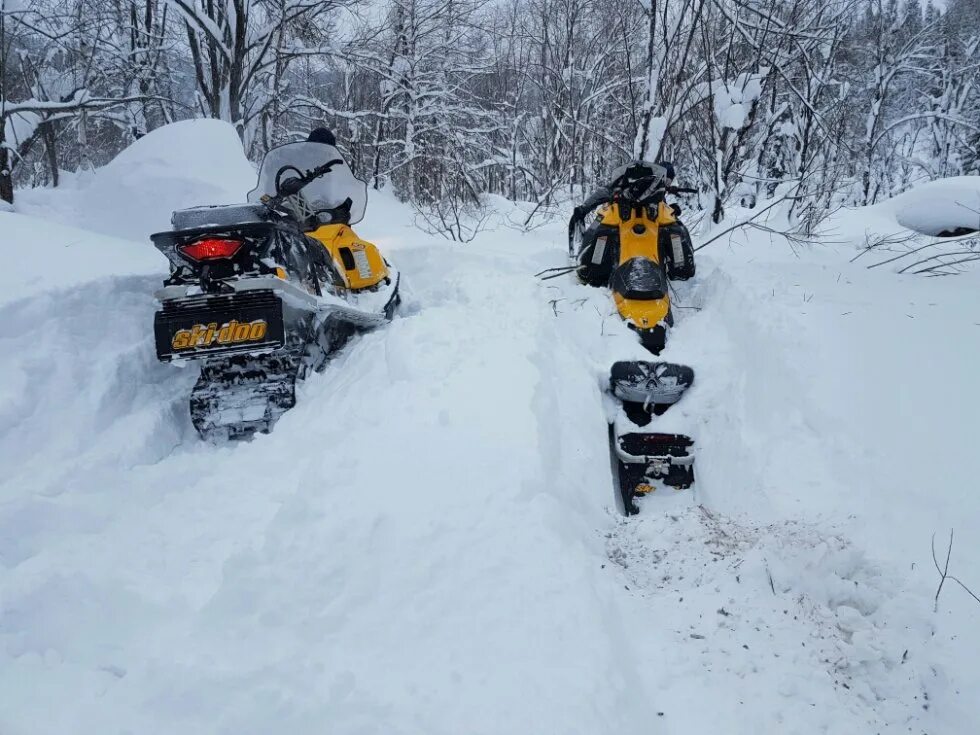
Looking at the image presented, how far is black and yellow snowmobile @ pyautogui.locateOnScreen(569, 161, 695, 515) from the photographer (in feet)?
10.7

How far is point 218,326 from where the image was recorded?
3004 mm

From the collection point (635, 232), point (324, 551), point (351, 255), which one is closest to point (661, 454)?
point (324, 551)

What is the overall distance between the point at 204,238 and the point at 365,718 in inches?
101

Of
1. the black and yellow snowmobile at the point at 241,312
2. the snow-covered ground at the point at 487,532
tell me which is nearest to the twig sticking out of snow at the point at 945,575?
the snow-covered ground at the point at 487,532

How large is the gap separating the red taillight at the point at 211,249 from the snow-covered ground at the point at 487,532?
3.14 feet

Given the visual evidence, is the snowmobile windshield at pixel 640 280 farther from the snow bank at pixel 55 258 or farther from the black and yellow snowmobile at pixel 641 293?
the snow bank at pixel 55 258

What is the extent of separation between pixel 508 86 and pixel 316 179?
622 inches

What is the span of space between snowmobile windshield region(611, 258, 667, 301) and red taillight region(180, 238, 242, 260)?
2.68 meters

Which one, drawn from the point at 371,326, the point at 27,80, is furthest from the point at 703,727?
the point at 27,80

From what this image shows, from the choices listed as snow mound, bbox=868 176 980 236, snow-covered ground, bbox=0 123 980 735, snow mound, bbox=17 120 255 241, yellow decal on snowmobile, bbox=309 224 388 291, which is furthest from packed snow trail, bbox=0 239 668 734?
snow mound, bbox=868 176 980 236

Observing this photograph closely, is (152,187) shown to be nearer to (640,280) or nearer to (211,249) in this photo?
(211,249)

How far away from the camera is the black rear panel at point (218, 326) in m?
2.97

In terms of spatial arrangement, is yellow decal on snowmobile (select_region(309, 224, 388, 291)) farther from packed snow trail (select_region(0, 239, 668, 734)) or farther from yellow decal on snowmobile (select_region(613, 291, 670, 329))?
yellow decal on snowmobile (select_region(613, 291, 670, 329))

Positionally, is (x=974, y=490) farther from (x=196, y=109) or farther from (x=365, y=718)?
(x=196, y=109)
